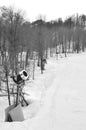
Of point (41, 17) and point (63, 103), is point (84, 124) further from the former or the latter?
point (41, 17)

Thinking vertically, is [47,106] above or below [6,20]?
below

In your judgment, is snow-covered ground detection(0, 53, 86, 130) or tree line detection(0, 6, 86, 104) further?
tree line detection(0, 6, 86, 104)

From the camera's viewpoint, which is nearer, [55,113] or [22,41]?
[55,113]

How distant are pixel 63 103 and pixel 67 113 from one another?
121 cm

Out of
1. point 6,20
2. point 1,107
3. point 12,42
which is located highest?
point 6,20

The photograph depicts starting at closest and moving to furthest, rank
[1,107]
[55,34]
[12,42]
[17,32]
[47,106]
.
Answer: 1. [47,106]
2. [1,107]
3. [12,42]
4. [17,32]
5. [55,34]

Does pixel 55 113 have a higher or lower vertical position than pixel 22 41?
lower

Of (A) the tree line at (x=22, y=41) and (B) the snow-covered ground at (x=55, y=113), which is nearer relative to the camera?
(B) the snow-covered ground at (x=55, y=113)

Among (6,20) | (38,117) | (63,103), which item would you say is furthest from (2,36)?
(38,117)

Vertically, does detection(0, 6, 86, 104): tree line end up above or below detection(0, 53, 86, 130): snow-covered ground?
above

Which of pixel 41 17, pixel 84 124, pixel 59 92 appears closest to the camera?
pixel 84 124

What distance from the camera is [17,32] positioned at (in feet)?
63.9

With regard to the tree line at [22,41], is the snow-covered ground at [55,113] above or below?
below

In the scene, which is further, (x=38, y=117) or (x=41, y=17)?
(x=41, y=17)
